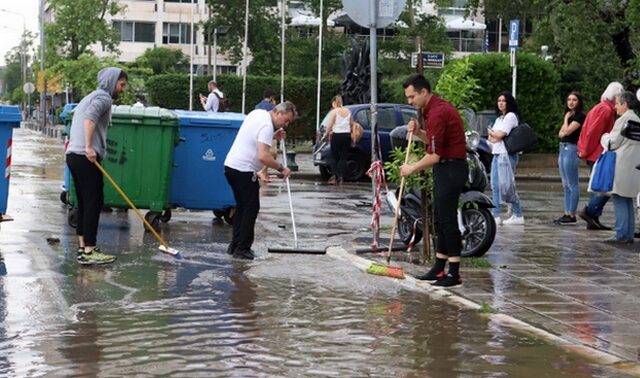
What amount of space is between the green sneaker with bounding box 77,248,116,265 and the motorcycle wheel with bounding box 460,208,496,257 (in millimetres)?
3469

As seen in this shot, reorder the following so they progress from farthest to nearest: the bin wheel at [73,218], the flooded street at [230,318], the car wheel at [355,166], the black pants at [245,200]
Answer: the car wheel at [355,166]
the bin wheel at [73,218]
the black pants at [245,200]
the flooded street at [230,318]

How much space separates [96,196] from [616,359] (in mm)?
5695

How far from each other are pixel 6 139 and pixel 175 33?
78600mm

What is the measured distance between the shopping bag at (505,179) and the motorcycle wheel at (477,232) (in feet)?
11.1

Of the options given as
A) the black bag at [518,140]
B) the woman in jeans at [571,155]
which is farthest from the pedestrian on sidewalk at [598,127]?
the black bag at [518,140]

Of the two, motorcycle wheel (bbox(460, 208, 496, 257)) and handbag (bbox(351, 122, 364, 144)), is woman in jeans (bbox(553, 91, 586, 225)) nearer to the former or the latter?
motorcycle wheel (bbox(460, 208, 496, 257))

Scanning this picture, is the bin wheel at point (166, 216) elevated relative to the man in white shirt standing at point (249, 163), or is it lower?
lower

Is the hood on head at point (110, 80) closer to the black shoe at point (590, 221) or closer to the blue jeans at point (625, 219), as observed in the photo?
the blue jeans at point (625, 219)

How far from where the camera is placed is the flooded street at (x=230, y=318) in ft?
23.2

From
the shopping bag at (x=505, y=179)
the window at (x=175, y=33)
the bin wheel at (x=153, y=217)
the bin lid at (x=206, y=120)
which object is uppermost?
the window at (x=175, y=33)

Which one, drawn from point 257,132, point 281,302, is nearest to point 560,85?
point 257,132

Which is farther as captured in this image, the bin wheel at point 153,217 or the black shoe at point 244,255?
the bin wheel at point 153,217

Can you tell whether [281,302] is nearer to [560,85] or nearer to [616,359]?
[616,359]

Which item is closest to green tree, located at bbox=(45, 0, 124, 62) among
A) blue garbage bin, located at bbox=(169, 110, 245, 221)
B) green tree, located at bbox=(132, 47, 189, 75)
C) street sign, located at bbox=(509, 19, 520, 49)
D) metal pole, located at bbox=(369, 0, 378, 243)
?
green tree, located at bbox=(132, 47, 189, 75)
